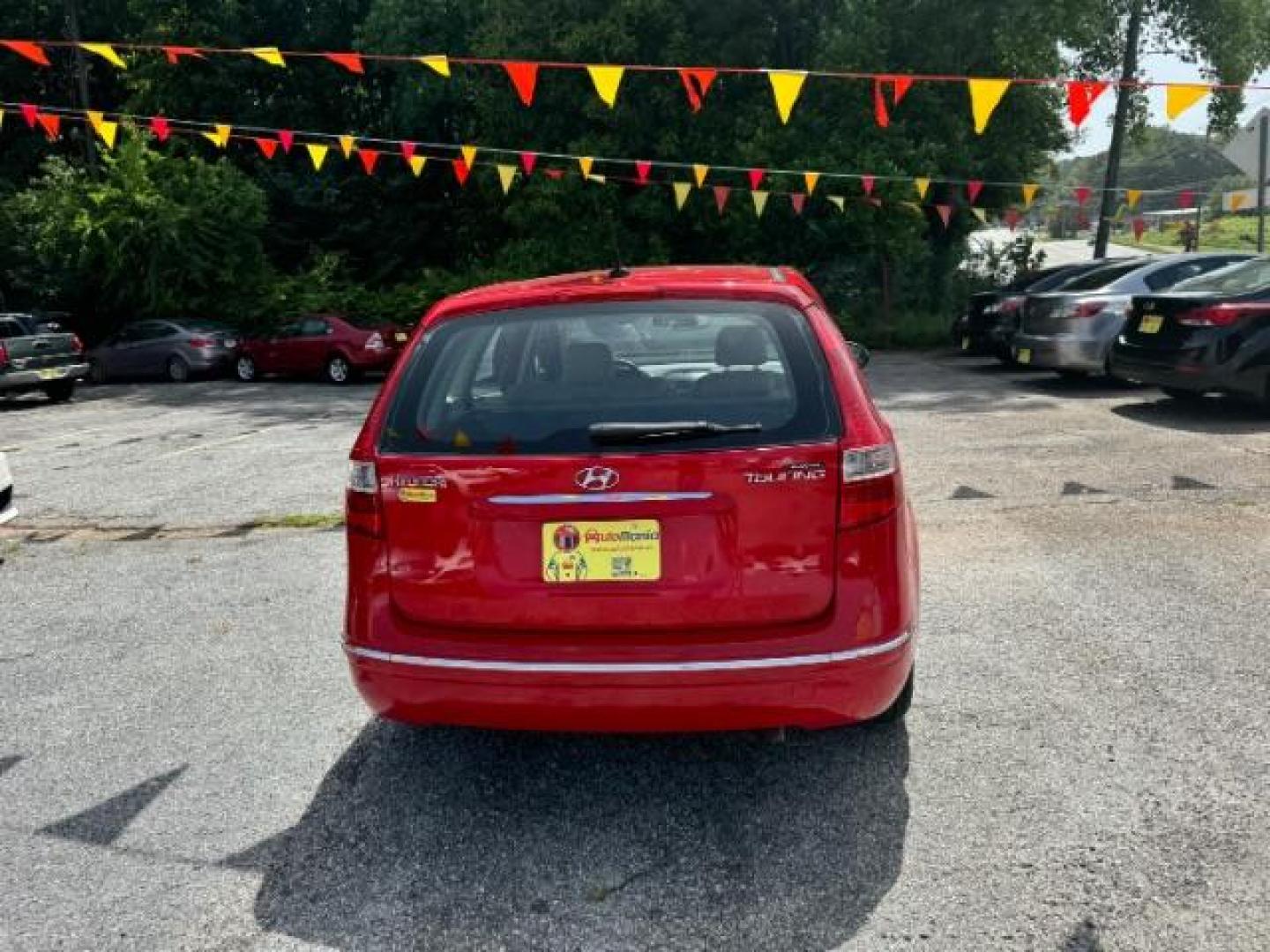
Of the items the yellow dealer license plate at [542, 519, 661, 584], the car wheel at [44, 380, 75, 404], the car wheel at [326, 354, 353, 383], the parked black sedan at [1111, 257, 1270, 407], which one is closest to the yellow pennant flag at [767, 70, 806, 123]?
the parked black sedan at [1111, 257, 1270, 407]

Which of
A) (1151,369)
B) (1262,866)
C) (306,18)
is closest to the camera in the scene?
(1262,866)

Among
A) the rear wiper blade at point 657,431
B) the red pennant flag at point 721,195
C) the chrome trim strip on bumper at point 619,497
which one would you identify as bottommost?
the chrome trim strip on bumper at point 619,497

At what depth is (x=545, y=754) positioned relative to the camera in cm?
359

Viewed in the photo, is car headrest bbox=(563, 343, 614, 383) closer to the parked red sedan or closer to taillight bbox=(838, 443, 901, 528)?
taillight bbox=(838, 443, 901, 528)

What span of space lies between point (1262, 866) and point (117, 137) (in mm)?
29110

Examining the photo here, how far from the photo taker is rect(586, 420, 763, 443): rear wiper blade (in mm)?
2891

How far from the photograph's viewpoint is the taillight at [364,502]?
10.1 feet

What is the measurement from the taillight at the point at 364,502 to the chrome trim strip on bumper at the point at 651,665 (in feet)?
1.37

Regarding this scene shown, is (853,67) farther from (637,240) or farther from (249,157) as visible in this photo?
(249,157)

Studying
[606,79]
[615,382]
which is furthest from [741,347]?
[606,79]

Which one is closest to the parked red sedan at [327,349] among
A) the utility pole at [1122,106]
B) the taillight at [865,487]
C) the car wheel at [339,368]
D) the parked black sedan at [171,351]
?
the car wheel at [339,368]

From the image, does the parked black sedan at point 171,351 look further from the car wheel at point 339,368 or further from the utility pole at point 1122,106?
the utility pole at point 1122,106

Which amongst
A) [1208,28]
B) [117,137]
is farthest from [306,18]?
[1208,28]

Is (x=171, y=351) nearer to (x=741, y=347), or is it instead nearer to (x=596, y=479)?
(x=741, y=347)
